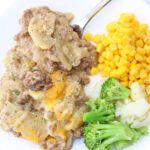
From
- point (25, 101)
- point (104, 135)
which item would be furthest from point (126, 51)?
point (25, 101)

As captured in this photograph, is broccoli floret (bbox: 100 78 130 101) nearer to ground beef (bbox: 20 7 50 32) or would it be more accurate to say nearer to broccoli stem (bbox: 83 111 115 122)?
broccoli stem (bbox: 83 111 115 122)

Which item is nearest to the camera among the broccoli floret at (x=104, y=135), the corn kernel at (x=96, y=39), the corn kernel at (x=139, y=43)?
the broccoli floret at (x=104, y=135)

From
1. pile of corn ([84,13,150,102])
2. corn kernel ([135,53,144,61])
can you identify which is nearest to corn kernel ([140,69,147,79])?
pile of corn ([84,13,150,102])

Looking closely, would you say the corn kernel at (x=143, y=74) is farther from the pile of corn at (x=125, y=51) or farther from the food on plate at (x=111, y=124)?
the food on plate at (x=111, y=124)

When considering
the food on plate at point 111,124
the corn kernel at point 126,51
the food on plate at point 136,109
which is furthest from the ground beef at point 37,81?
the food on plate at point 136,109

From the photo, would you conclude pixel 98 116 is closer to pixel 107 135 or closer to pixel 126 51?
pixel 107 135

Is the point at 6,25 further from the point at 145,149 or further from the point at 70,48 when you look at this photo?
the point at 145,149

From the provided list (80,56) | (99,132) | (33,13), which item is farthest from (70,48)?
(99,132)
